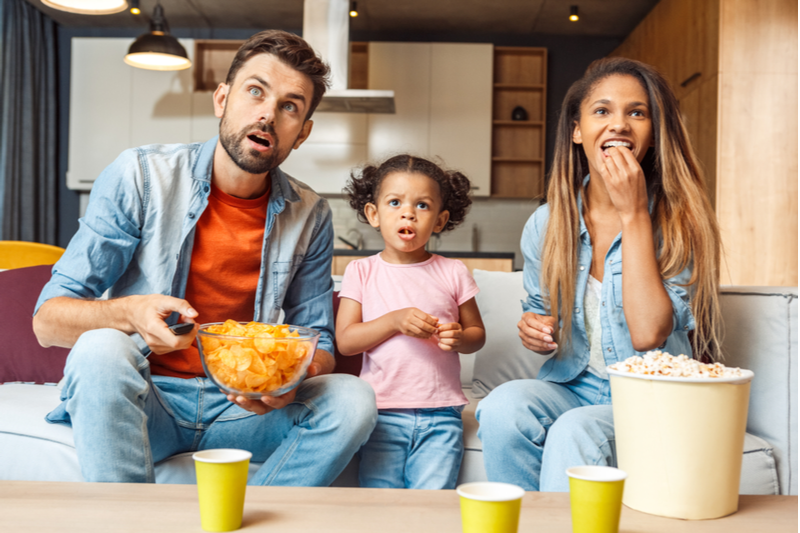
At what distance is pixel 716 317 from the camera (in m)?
1.34

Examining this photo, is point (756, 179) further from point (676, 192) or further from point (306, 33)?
point (306, 33)

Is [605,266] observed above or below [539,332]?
above

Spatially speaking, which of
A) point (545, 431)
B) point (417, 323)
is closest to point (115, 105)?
point (417, 323)

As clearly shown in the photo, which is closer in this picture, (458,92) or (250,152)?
(250,152)

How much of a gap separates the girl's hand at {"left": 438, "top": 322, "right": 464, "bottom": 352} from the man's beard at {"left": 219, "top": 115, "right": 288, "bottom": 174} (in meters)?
0.52

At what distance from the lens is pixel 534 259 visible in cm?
153

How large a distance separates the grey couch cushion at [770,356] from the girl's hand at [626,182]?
0.38 metres

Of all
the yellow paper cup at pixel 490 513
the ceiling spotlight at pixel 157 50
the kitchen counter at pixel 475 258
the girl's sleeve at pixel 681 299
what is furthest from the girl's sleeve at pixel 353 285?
the ceiling spotlight at pixel 157 50

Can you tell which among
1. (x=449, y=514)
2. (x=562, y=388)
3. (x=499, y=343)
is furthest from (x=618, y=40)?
(x=449, y=514)

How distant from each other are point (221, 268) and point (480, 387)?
0.80 m

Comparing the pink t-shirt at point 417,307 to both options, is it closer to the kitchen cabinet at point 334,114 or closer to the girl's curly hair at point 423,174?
the girl's curly hair at point 423,174

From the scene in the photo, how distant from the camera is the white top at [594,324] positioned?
4.49 ft

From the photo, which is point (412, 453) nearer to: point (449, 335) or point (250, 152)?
point (449, 335)

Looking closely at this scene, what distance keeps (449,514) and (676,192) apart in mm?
914
